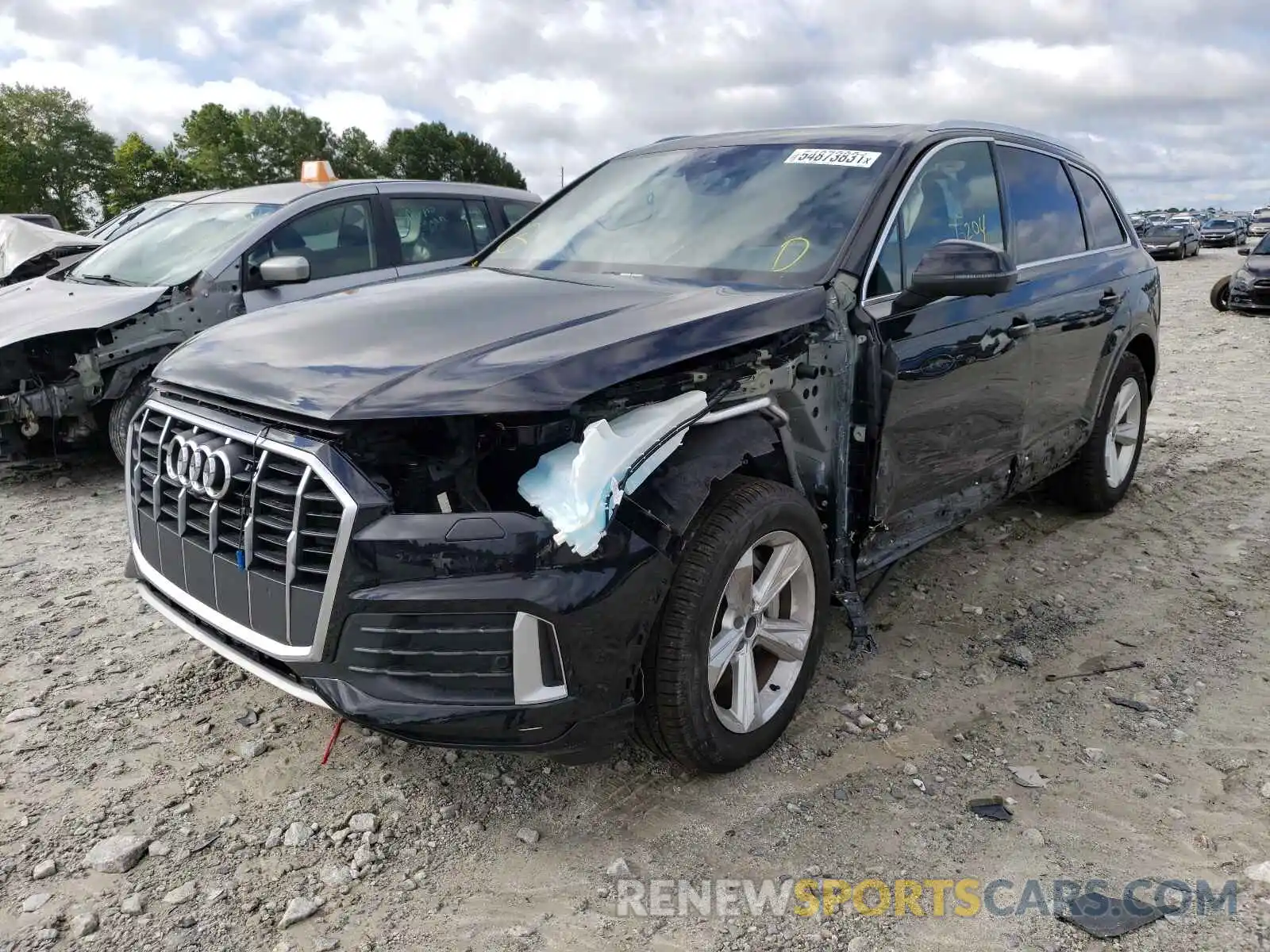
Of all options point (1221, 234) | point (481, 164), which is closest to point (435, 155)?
point (481, 164)

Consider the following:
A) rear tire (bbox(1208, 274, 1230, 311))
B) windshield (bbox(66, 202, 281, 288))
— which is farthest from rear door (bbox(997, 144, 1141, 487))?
rear tire (bbox(1208, 274, 1230, 311))

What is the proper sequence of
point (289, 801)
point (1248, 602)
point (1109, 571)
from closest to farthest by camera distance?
point (289, 801) → point (1248, 602) → point (1109, 571)

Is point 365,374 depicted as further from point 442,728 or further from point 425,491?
point 442,728

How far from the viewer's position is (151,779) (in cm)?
277

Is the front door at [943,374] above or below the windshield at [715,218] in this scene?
below

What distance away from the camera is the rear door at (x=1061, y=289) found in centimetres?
400

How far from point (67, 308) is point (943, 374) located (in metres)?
5.17

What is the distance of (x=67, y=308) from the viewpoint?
5754 mm

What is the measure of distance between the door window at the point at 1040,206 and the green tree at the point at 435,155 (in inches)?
3188

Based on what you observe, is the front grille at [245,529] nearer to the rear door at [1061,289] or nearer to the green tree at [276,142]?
the rear door at [1061,289]

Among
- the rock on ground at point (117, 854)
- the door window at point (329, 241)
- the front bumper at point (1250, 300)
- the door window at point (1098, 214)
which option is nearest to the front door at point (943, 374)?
the door window at point (1098, 214)

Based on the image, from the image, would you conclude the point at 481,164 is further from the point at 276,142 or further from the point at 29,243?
the point at 29,243

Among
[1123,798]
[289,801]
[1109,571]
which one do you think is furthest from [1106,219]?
[289,801]

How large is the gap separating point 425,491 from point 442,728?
0.56 meters
